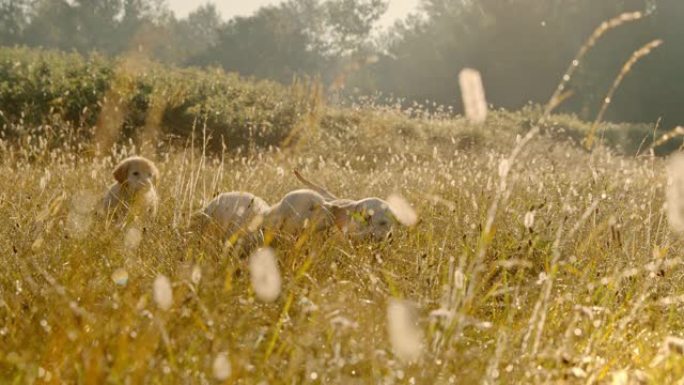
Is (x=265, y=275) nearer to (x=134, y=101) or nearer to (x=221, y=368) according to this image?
(x=221, y=368)

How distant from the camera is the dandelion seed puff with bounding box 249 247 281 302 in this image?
306 centimetres

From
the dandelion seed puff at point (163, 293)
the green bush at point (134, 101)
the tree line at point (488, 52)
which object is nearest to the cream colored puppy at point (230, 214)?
the dandelion seed puff at point (163, 293)

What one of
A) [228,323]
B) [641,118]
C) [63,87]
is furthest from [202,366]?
[641,118]

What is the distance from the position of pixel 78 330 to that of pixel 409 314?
1.23 meters

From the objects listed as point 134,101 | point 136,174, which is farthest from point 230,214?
point 134,101

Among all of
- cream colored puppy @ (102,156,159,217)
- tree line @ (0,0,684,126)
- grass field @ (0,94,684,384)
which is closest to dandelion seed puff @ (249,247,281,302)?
grass field @ (0,94,684,384)

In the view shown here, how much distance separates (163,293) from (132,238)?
1109 mm

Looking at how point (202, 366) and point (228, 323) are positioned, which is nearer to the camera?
point (202, 366)

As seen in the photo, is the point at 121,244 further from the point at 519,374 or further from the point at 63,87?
the point at 63,87

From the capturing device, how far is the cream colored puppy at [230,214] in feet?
14.7

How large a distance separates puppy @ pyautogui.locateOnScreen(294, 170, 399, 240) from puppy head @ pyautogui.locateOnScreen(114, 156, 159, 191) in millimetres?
2130

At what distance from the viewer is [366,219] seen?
426 centimetres

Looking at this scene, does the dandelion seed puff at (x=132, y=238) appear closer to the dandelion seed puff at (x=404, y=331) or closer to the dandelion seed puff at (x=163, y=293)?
the dandelion seed puff at (x=163, y=293)

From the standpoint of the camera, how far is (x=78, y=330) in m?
2.39
